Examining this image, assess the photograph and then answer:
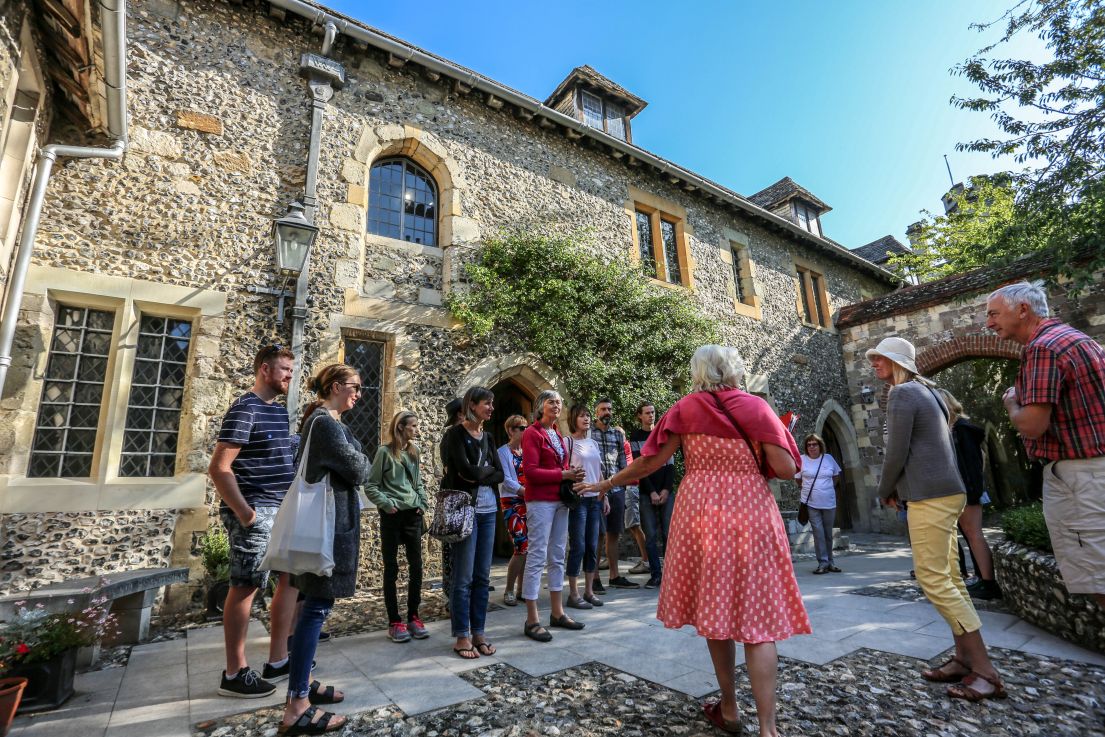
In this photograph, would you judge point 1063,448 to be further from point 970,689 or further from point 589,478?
point 589,478

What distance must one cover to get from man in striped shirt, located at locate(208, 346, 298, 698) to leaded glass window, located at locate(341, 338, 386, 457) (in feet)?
9.80

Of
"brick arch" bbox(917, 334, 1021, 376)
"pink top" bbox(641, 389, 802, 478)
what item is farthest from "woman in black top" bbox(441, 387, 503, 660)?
"brick arch" bbox(917, 334, 1021, 376)

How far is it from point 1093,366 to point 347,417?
5.84 m

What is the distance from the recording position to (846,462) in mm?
11742

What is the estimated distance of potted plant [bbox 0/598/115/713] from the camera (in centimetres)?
256

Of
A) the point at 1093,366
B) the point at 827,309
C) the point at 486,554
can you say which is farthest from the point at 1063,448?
the point at 827,309

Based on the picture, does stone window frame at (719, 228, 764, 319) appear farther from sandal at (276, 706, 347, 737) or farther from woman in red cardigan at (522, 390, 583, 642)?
sandal at (276, 706, 347, 737)

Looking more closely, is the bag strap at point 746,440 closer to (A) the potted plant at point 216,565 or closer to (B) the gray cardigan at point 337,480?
(B) the gray cardigan at point 337,480

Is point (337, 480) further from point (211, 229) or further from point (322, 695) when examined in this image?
point (211, 229)

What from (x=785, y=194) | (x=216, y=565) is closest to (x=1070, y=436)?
(x=216, y=565)

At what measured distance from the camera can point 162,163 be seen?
5.38 m

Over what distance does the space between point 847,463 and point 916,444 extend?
407 inches

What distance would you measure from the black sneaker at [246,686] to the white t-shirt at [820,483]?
18.6 feet

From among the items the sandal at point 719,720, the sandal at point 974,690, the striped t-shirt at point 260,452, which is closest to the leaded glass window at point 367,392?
the striped t-shirt at point 260,452
